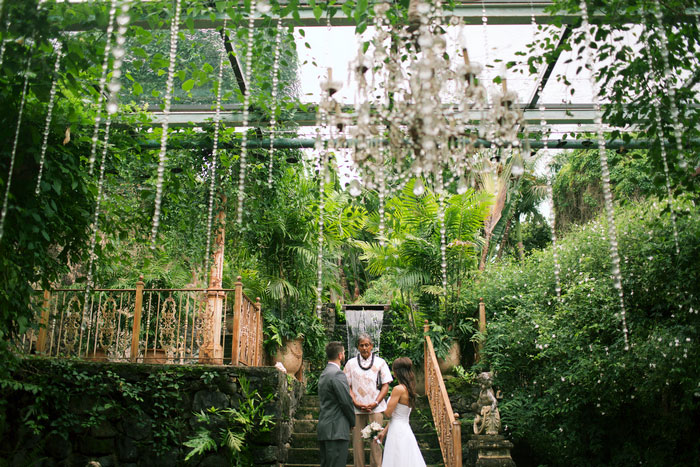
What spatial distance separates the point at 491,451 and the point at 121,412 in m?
4.40

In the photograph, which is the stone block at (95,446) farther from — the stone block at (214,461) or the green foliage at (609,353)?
the green foliage at (609,353)

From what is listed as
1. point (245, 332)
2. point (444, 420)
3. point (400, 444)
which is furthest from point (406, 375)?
point (245, 332)

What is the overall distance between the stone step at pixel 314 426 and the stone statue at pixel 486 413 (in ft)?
2.42

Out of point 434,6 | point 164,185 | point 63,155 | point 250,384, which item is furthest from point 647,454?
point 63,155

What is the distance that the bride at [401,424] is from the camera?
5.45m

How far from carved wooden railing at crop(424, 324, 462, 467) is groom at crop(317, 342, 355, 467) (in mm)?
1586

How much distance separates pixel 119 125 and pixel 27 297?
2385 mm

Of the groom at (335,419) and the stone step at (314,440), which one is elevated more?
the groom at (335,419)

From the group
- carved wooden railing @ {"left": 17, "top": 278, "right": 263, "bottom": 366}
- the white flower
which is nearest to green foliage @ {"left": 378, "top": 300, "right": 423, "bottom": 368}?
carved wooden railing @ {"left": 17, "top": 278, "right": 263, "bottom": 366}

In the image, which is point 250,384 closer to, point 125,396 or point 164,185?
point 125,396

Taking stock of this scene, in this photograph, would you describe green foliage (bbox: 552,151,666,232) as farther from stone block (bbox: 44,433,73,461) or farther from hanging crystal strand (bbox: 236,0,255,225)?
stone block (bbox: 44,433,73,461)

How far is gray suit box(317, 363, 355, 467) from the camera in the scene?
5406mm

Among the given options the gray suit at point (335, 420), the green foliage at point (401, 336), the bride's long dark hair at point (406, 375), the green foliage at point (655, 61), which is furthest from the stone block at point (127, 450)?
the green foliage at point (655, 61)

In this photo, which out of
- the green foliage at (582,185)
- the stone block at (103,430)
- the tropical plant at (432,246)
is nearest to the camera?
the stone block at (103,430)
